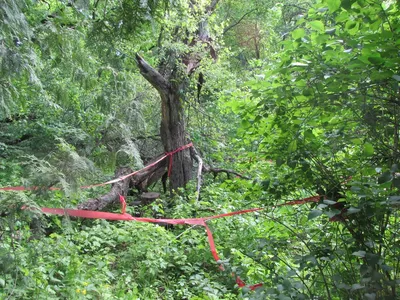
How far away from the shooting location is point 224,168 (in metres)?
8.24

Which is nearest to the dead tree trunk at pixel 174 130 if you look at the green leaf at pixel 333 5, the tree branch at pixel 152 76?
the tree branch at pixel 152 76

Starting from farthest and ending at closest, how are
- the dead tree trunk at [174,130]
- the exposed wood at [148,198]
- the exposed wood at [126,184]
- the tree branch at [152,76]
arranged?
the exposed wood at [148,198] < the dead tree trunk at [174,130] < the tree branch at [152,76] < the exposed wood at [126,184]

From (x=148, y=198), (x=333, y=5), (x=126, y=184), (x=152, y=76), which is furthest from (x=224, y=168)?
(x=333, y=5)

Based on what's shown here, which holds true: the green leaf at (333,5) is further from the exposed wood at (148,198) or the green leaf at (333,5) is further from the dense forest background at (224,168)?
the exposed wood at (148,198)

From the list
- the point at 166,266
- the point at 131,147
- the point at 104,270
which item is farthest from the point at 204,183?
the point at 104,270

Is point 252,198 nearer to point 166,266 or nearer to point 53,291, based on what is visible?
point 53,291

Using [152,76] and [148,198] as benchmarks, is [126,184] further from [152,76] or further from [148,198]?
[152,76]

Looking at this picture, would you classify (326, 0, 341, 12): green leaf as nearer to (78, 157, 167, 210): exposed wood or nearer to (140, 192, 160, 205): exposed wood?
(78, 157, 167, 210): exposed wood

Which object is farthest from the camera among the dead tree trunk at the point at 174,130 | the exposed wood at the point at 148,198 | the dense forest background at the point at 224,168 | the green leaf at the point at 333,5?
the exposed wood at the point at 148,198

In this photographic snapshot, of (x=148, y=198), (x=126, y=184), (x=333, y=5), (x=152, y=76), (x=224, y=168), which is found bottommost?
(x=333, y=5)

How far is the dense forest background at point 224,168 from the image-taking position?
1.74 m

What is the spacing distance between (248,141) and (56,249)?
2360 millimetres

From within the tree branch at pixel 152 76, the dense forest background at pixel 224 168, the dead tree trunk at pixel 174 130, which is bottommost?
the dense forest background at pixel 224 168

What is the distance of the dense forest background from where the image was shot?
1741 mm
